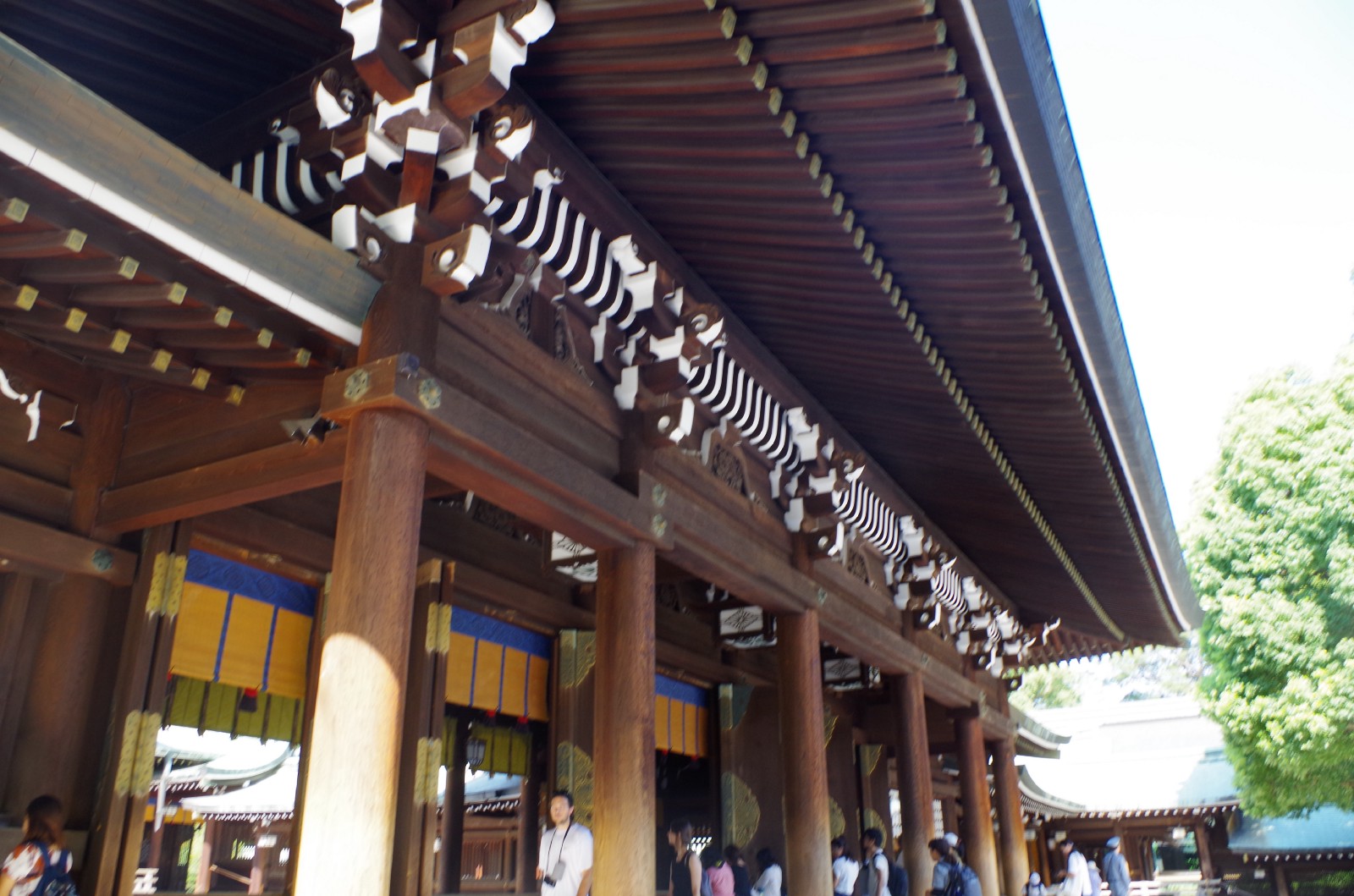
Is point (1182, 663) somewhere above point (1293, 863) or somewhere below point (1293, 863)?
above

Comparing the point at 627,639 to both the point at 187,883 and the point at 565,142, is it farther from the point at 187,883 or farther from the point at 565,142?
the point at 187,883

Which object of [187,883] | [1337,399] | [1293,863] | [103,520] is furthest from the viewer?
[1293,863]

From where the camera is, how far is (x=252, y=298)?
141 inches

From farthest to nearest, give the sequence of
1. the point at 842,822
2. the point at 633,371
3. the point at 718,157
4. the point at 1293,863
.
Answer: the point at 1293,863, the point at 842,822, the point at 633,371, the point at 718,157

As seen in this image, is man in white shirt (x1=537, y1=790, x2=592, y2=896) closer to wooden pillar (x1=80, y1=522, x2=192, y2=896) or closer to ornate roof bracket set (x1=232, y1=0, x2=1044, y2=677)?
wooden pillar (x1=80, y1=522, x2=192, y2=896)

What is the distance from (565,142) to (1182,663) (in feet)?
165

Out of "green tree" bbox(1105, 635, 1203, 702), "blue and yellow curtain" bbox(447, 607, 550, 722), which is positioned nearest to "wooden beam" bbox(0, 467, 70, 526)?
"blue and yellow curtain" bbox(447, 607, 550, 722)

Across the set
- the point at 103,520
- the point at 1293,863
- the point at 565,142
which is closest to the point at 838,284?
the point at 565,142

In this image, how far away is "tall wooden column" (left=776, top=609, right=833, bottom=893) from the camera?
625 centimetres

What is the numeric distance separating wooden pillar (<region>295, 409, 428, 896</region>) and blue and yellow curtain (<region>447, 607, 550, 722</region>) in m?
3.03

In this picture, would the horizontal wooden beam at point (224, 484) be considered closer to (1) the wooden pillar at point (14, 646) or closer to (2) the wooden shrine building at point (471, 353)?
(2) the wooden shrine building at point (471, 353)

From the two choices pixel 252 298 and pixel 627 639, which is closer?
pixel 252 298

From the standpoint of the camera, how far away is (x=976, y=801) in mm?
10523

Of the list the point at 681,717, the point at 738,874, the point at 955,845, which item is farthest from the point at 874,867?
the point at 955,845
